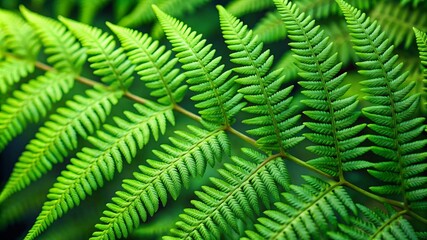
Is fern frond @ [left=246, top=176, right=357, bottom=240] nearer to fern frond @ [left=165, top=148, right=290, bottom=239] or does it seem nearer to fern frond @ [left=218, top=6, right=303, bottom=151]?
fern frond @ [left=165, top=148, right=290, bottom=239]

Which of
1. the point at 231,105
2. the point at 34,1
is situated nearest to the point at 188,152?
the point at 231,105

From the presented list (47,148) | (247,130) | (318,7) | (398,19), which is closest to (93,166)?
(47,148)

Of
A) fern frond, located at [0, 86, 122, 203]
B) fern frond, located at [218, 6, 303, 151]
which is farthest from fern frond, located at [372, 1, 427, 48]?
fern frond, located at [0, 86, 122, 203]

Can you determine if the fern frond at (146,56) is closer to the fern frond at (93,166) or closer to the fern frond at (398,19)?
the fern frond at (93,166)

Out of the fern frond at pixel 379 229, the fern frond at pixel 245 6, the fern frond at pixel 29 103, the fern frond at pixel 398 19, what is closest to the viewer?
the fern frond at pixel 379 229

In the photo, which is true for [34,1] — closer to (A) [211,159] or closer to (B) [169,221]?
(B) [169,221]

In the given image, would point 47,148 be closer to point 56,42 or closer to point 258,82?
point 56,42

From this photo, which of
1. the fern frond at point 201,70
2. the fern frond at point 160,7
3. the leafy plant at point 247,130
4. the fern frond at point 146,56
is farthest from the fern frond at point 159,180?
the fern frond at point 160,7
